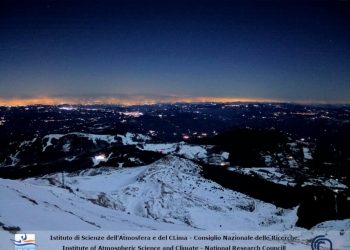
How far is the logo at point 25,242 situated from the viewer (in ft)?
24.5

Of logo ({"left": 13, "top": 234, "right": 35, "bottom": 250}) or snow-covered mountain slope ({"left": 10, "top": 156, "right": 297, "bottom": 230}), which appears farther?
snow-covered mountain slope ({"left": 10, "top": 156, "right": 297, "bottom": 230})

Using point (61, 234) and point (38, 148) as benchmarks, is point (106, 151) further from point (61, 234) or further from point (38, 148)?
point (61, 234)

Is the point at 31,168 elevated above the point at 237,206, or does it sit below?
below

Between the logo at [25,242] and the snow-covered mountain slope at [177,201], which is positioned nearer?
the logo at [25,242]

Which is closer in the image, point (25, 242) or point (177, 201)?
point (25, 242)

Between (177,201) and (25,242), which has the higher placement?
(25,242)

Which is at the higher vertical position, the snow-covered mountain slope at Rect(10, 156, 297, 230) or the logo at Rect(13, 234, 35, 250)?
the logo at Rect(13, 234, 35, 250)

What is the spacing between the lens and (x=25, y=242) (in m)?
7.57

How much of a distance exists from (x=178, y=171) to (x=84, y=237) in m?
46.6

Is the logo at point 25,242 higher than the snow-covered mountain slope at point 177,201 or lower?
higher

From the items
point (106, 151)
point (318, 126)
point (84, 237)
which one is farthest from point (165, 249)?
point (318, 126)

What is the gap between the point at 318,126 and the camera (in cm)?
19488

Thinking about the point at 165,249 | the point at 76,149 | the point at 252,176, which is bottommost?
the point at 76,149

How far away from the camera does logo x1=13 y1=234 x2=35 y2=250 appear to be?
7.47m
